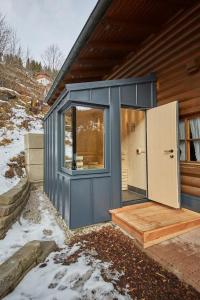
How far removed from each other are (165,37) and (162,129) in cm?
174

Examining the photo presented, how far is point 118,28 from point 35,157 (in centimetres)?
484

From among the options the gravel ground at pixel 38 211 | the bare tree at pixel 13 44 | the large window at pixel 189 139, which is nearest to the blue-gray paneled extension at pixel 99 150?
the gravel ground at pixel 38 211

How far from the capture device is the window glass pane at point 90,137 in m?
3.68

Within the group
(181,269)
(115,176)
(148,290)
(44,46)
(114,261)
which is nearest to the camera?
(148,290)

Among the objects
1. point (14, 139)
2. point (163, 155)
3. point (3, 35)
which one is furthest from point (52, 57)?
point (163, 155)

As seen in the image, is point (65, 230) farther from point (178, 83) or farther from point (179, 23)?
point (179, 23)

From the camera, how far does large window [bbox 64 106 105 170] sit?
366 centimetres

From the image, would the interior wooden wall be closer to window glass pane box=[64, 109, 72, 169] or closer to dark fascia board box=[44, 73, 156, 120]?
window glass pane box=[64, 109, 72, 169]

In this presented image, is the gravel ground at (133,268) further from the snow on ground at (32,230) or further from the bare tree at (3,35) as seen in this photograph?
the bare tree at (3,35)

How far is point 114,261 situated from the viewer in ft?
8.29

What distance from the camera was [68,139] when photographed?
13.3 feet

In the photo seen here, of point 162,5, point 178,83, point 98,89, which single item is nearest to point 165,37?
point 162,5

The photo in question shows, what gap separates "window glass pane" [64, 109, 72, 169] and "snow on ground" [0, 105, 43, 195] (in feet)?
6.53

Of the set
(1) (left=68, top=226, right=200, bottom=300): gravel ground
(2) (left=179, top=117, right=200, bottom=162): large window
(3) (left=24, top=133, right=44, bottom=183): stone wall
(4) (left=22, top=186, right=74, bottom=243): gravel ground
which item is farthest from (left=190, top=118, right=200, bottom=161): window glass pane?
(3) (left=24, top=133, right=44, bottom=183): stone wall
